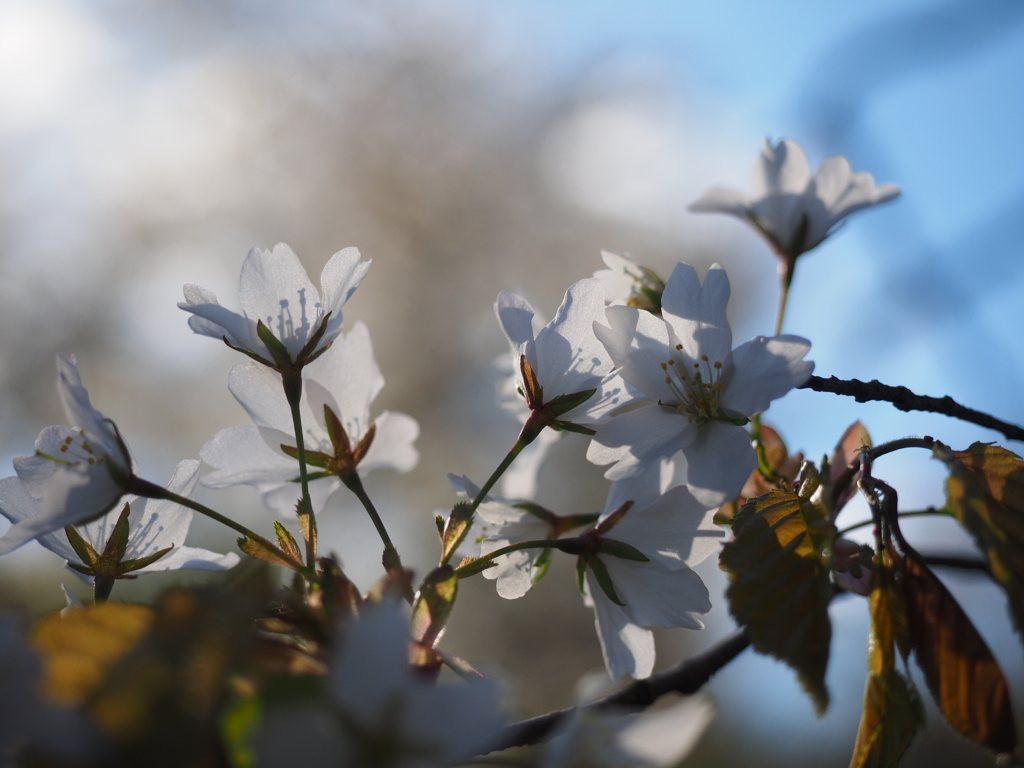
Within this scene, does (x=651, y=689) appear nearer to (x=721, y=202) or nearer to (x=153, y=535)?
(x=153, y=535)

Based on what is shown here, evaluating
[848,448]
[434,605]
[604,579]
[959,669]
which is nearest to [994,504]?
[959,669]

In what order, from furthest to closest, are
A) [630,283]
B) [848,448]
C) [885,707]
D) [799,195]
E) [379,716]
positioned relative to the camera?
[799,195]
[630,283]
[848,448]
[885,707]
[379,716]

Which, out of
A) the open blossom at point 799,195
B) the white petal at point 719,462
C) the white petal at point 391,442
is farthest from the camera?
the open blossom at point 799,195

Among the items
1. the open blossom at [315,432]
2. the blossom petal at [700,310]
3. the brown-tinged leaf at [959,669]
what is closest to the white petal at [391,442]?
the open blossom at [315,432]

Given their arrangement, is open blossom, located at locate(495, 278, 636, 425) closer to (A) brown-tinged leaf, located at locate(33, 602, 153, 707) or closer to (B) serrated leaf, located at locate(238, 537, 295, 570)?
(B) serrated leaf, located at locate(238, 537, 295, 570)

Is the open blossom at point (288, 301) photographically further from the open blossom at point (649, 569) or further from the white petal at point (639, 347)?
the open blossom at point (649, 569)

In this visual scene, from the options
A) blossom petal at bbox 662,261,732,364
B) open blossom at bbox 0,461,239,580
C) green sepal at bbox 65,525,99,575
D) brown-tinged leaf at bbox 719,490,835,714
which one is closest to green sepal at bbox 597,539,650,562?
brown-tinged leaf at bbox 719,490,835,714
